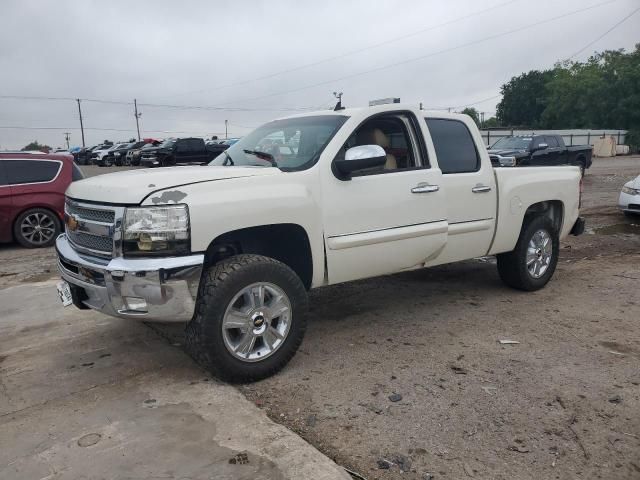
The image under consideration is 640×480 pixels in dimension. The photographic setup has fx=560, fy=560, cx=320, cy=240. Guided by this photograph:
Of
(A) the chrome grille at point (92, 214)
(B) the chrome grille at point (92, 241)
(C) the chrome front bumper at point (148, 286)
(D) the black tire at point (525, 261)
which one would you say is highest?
(A) the chrome grille at point (92, 214)

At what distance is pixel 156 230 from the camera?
3.45m

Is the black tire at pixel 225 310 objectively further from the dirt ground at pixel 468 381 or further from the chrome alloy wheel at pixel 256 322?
the dirt ground at pixel 468 381

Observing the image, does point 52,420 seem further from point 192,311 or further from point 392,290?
point 392,290

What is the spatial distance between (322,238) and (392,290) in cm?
224

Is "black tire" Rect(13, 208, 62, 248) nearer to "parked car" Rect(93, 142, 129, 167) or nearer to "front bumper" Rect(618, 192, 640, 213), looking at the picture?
"front bumper" Rect(618, 192, 640, 213)

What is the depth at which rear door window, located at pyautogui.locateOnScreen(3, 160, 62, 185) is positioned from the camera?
9359mm

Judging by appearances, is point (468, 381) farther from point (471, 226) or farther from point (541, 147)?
point (541, 147)

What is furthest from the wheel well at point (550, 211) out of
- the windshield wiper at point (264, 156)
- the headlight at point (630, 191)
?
the headlight at point (630, 191)

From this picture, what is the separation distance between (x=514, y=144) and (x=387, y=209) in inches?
644

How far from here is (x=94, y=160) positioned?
40469 mm

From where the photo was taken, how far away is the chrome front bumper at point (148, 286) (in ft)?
11.2

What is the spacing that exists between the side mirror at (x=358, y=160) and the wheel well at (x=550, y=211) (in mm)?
2510

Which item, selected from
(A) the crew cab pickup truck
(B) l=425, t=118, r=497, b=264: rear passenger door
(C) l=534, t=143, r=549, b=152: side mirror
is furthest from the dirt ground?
(C) l=534, t=143, r=549, b=152: side mirror

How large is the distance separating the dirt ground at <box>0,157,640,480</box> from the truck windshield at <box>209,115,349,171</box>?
4.96 feet
